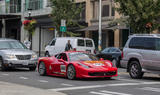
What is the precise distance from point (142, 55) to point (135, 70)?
2.89 ft

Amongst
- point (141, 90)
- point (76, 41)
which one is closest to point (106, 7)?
point (76, 41)

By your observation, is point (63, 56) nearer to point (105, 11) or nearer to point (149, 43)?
point (149, 43)

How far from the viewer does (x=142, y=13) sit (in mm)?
29219

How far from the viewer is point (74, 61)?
56.4ft

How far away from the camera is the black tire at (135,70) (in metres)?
18.0

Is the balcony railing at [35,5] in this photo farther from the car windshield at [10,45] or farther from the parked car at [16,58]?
the parked car at [16,58]

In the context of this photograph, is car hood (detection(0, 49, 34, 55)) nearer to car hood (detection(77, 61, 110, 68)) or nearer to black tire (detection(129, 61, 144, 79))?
car hood (detection(77, 61, 110, 68))

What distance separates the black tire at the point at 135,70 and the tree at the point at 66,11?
2486cm

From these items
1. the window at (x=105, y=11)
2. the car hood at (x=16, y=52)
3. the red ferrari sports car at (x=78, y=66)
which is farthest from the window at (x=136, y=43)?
the window at (x=105, y=11)

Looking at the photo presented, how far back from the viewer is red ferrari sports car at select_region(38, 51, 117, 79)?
16.5 metres

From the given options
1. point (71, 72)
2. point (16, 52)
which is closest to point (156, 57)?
point (71, 72)

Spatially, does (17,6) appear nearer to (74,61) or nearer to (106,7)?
(106,7)

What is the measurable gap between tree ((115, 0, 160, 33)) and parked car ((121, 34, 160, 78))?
1091 centimetres

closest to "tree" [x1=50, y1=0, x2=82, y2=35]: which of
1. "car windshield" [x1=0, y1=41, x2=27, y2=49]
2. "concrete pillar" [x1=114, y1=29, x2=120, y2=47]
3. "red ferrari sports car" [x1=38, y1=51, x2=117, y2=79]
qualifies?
"concrete pillar" [x1=114, y1=29, x2=120, y2=47]
